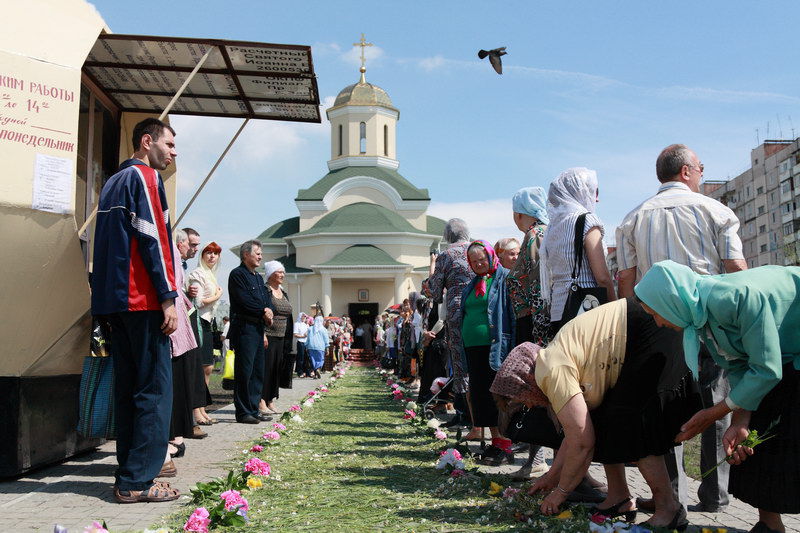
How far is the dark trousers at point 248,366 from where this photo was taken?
29.1 feet

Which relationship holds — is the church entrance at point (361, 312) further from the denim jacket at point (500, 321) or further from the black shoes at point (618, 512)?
the black shoes at point (618, 512)

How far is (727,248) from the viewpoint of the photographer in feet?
14.6

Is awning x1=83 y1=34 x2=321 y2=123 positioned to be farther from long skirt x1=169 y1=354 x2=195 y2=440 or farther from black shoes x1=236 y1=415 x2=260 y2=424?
black shoes x1=236 y1=415 x2=260 y2=424

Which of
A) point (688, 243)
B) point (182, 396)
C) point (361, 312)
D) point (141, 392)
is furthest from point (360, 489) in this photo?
point (361, 312)

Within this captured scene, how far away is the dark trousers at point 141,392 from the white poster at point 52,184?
103 cm

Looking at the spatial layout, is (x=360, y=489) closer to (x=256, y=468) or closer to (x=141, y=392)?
(x=256, y=468)

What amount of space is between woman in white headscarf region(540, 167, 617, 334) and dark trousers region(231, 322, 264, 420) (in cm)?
454

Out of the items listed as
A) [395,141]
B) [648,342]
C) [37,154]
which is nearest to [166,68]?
[37,154]

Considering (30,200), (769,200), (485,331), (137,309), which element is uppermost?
(769,200)

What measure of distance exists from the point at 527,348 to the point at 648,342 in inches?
24.6

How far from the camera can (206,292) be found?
8828 millimetres

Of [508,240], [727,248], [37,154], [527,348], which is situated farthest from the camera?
[508,240]

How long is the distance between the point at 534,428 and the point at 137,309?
2516 millimetres

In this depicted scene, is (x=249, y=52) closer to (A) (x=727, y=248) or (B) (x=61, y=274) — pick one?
(B) (x=61, y=274)
